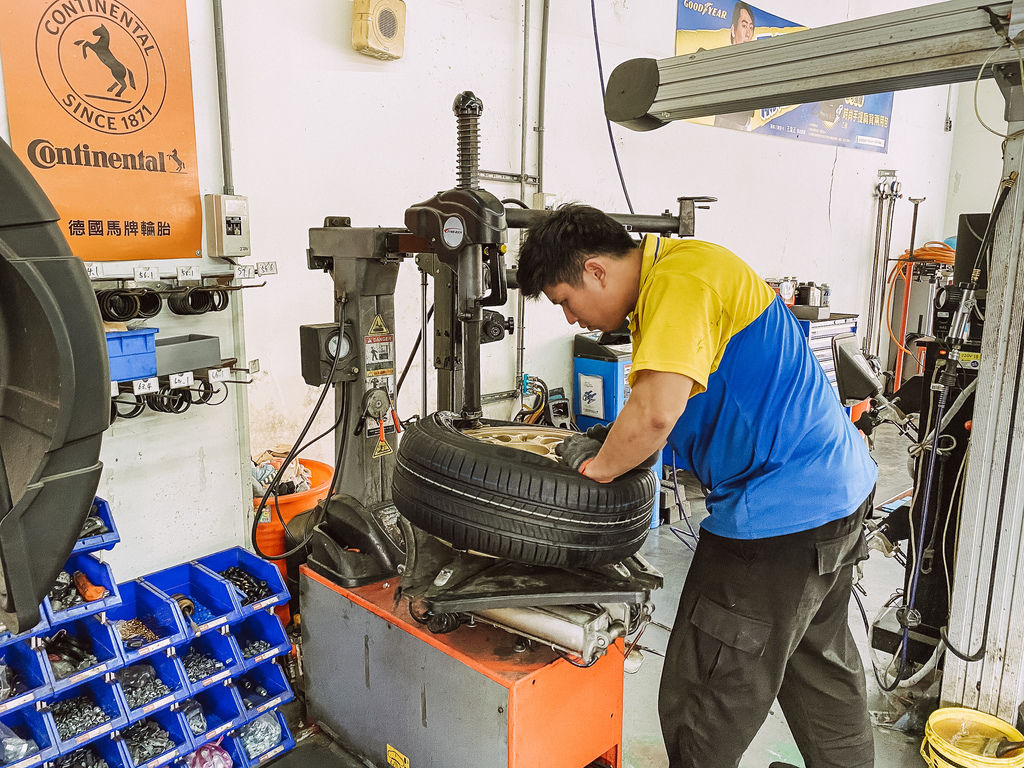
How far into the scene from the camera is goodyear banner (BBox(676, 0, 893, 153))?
14.8ft

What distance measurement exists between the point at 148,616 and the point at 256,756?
0.50 metres

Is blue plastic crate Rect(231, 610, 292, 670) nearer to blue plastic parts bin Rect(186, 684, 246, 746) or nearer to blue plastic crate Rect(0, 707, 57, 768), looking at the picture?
blue plastic parts bin Rect(186, 684, 246, 746)

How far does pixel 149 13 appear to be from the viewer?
204 centimetres

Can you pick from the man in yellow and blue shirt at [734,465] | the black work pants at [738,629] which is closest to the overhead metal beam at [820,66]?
the man in yellow and blue shirt at [734,465]

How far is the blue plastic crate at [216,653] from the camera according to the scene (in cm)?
202

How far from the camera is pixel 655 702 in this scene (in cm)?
242

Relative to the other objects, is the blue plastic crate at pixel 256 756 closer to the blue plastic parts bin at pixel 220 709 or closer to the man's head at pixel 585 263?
the blue plastic parts bin at pixel 220 709

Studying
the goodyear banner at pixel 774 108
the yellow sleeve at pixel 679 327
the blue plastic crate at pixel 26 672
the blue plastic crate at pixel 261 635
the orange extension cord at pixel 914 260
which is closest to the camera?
the yellow sleeve at pixel 679 327

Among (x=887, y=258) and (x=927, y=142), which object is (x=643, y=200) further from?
(x=927, y=142)

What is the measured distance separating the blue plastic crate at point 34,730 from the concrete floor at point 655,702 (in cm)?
149

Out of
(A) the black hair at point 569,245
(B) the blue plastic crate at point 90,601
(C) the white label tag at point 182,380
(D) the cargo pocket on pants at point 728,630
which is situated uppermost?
(A) the black hair at point 569,245

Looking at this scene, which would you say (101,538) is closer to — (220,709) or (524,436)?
(220,709)

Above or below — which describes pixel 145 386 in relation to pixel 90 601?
above

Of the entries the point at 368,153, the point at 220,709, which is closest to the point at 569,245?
the point at 220,709
